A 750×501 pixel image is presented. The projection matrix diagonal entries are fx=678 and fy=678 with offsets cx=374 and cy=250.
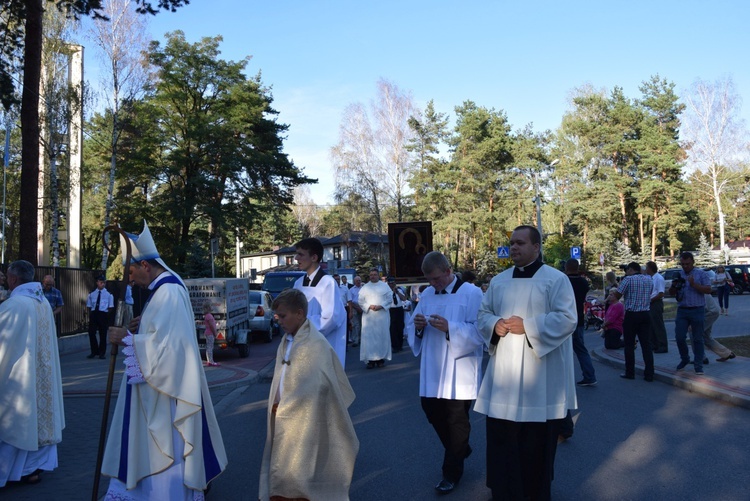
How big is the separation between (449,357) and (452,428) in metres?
0.57

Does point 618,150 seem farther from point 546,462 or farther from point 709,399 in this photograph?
point 546,462

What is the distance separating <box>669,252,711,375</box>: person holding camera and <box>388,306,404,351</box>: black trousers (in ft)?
26.4

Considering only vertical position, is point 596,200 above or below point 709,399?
above

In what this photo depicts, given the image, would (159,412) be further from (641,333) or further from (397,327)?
(397,327)

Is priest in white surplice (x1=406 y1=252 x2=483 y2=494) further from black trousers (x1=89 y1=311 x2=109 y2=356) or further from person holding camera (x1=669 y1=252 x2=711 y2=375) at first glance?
black trousers (x1=89 y1=311 x2=109 y2=356)

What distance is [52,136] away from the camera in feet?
78.5

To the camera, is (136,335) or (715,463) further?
(715,463)

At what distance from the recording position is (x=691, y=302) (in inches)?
417

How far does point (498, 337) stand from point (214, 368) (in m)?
10.5

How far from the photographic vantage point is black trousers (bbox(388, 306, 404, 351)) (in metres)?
17.7

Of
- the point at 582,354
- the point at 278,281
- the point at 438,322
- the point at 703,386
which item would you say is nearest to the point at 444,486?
the point at 438,322

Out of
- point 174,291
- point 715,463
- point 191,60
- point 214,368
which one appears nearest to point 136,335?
point 174,291

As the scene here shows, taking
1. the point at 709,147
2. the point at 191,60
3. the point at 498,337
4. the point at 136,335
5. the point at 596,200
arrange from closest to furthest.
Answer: the point at 136,335, the point at 498,337, the point at 191,60, the point at 709,147, the point at 596,200

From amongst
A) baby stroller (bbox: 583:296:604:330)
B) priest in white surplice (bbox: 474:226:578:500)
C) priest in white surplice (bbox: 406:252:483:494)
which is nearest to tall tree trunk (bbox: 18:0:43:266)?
priest in white surplice (bbox: 406:252:483:494)
